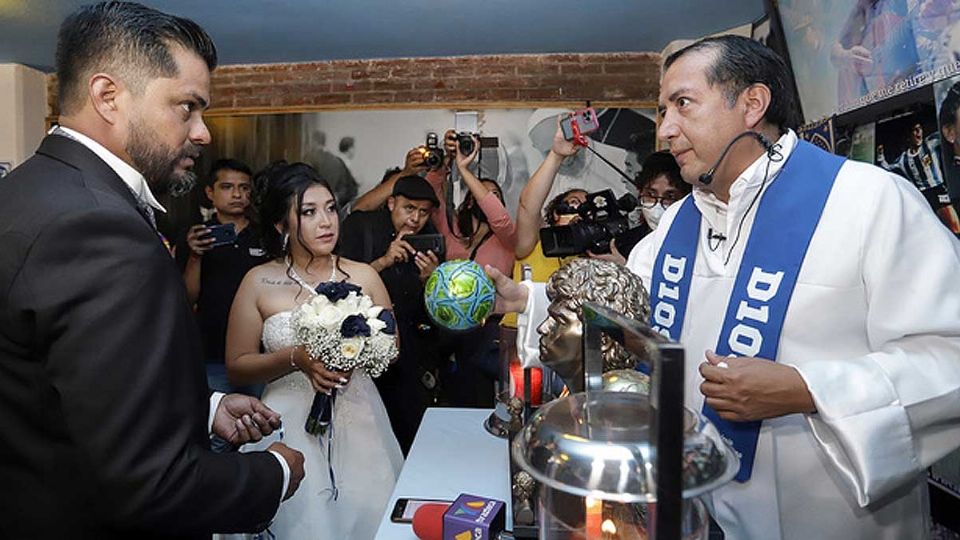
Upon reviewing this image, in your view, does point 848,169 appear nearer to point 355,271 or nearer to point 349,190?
point 355,271

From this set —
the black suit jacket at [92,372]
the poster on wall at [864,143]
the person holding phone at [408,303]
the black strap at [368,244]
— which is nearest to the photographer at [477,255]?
the person holding phone at [408,303]

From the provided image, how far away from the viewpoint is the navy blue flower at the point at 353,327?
2.25 meters

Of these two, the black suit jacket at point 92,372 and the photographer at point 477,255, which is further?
the photographer at point 477,255

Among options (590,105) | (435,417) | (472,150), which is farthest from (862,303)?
(590,105)

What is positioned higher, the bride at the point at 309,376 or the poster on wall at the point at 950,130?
the poster on wall at the point at 950,130

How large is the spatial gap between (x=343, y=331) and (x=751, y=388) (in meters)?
1.48

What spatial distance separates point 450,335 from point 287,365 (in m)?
1.38

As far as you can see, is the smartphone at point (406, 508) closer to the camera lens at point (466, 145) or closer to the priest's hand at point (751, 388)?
the priest's hand at point (751, 388)

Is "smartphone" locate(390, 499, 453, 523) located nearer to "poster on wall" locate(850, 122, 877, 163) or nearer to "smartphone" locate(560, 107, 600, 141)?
"poster on wall" locate(850, 122, 877, 163)

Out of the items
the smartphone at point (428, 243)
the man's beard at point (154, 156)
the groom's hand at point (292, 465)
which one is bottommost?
the groom's hand at point (292, 465)

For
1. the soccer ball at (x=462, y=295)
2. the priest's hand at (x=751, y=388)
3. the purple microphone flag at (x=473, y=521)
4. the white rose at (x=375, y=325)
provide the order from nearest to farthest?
the priest's hand at (x=751, y=388)
the purple microphone flag at (x=473, y=521)
the soccer ball at (x=462, y=295)
the white rose at (x=375, y=325)

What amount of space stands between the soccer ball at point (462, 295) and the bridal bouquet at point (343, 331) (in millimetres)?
248

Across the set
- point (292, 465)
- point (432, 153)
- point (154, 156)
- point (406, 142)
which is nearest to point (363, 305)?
point (292, 465)

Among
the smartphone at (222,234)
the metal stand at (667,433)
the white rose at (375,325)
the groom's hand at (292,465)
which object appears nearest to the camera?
the metal stand at (667,433)
